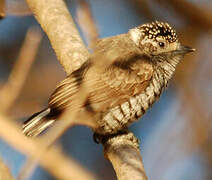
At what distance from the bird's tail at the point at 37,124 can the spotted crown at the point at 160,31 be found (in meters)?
1.53

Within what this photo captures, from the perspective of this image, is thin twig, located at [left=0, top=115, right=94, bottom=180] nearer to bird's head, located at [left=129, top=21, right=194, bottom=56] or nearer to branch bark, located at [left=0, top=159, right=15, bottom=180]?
branch bark, located at [left=0, top=159, right=15, bottom=180]

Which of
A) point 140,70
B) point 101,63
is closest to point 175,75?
point 140,70

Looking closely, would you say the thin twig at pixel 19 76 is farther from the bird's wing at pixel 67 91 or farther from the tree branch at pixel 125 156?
the bird's wing at pixel 67 91

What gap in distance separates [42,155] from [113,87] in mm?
2699

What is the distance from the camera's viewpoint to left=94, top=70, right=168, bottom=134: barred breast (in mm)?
3967

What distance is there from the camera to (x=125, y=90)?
4074mm

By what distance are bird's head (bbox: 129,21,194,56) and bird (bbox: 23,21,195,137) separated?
35 millimetres

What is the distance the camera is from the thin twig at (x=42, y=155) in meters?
1.36

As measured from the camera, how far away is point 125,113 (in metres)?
3.99

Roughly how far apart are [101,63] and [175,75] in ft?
3.61

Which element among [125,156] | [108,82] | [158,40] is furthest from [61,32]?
[125,156]

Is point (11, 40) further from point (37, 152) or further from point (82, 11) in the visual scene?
point (37, 152)

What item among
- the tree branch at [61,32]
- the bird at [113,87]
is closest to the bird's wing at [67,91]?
the bird at [113,87]

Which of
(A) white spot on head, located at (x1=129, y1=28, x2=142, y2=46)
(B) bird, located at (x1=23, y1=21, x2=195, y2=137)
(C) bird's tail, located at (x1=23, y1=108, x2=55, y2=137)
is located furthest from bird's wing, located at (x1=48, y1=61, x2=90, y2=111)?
(A) white spot on head, located at (x1=129, y1=28, x2=142, y2=46)
